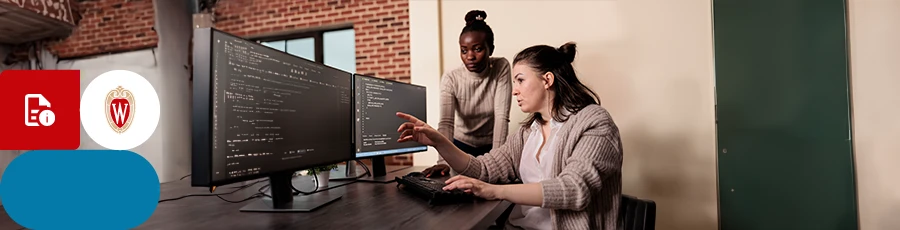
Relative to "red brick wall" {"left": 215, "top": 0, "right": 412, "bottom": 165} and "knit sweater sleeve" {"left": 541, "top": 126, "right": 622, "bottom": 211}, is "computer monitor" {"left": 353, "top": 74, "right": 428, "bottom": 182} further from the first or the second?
"red brick wall" {"left": 215, "top": 0, "right": 412, "bottom": 165}

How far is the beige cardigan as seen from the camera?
1.19 m

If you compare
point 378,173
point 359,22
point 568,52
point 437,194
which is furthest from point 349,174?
point 359,22

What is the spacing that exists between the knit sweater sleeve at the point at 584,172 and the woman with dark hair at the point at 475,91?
868 millimetres

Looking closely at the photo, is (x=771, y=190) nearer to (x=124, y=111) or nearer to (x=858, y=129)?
(x=858, y=129)

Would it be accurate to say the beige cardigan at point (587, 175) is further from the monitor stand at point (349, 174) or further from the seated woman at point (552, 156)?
the monitor stand at point (349, 174)

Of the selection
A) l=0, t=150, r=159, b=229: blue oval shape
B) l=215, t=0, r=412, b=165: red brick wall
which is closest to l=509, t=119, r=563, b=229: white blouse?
l=0, t=150, r=159, b=229: blue oval shape

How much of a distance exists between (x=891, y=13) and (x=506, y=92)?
A: 218cm

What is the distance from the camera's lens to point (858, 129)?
2.45 m

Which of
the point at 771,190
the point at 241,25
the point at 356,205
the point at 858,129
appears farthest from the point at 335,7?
the point at 858,129

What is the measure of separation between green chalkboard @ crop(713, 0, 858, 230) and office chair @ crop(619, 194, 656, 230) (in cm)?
175

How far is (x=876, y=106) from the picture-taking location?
7.93ft

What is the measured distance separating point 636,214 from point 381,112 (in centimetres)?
93

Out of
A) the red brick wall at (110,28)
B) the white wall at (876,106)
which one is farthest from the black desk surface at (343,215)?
the red brick wall at (110,28)

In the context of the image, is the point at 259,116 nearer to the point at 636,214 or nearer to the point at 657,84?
the point at 636,214
